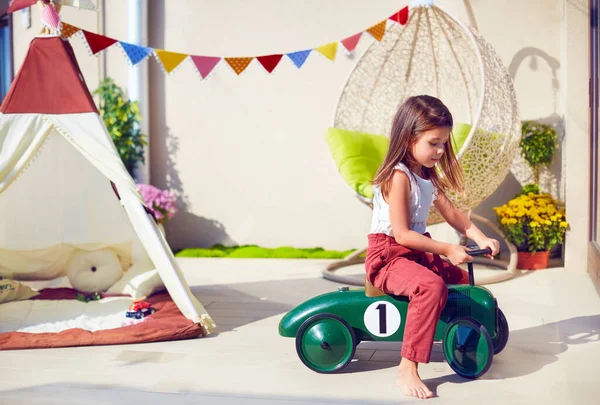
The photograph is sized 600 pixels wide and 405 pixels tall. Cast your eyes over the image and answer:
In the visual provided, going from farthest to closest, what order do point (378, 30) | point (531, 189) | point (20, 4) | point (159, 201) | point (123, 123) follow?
1. point (123, 123)
2. point (159, 201)
3. point (531, 189)
4. point (378, 30)
5. point (20, 4)

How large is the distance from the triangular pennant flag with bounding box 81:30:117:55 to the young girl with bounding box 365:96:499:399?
1.96 m

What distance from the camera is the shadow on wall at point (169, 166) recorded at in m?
5.59

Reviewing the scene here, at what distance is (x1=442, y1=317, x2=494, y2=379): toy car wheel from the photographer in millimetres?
2254

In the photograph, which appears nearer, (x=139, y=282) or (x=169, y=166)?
(x=139, y=282)

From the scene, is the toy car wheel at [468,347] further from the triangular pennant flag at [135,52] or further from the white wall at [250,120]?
the white wall at [250,120]

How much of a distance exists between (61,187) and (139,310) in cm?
100

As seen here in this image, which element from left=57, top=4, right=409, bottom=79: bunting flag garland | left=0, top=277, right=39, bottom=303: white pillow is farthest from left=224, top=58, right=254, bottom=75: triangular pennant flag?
left=0, top=277, right=39, bottom=303: white pillow

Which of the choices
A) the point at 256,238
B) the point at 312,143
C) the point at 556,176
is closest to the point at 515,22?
the point at 556,176

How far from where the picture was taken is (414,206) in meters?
2.39

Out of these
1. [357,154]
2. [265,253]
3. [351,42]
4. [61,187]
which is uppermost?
[351,42]

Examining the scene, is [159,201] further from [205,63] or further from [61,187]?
[205,63]

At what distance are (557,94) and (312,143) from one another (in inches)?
70.6

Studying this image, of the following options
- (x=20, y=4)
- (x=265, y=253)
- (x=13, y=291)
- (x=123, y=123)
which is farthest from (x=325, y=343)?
(x=123, y=123)

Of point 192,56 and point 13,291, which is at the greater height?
point 192,56
